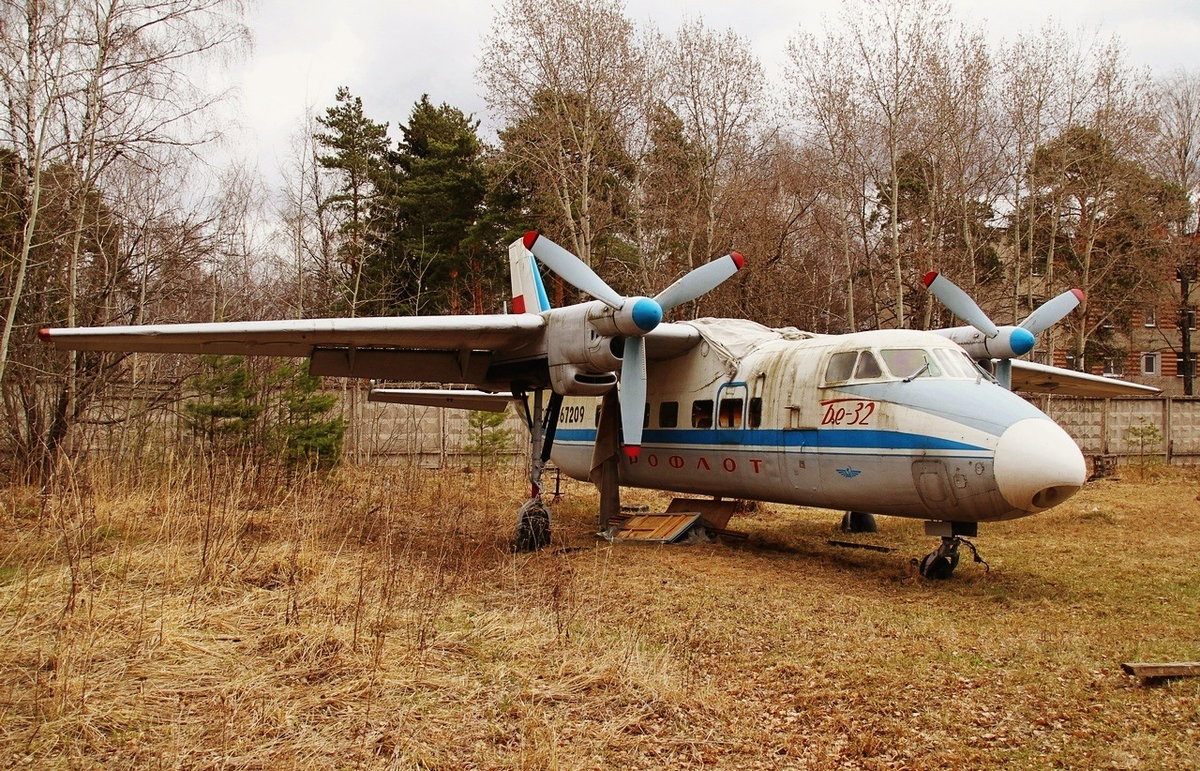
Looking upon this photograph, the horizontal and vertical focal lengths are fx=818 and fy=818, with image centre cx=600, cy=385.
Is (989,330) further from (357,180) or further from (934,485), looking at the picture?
(357,180)

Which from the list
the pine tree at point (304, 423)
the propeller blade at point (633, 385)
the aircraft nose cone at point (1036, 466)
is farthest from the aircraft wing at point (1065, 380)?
the pine tree at point (304, 423)

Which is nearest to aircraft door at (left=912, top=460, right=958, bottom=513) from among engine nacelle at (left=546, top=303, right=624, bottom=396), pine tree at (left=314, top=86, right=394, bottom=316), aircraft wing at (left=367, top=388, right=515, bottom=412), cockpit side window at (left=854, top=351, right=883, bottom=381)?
cockpit side window at (left=854, top=351, right=883, bottom=381)

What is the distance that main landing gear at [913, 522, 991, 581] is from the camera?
9.22 meters

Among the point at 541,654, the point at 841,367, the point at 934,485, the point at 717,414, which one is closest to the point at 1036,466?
the point at 934,485

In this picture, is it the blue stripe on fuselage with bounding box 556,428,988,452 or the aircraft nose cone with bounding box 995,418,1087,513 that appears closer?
the aircraft nose cone with bounding box 995,418,1087,513

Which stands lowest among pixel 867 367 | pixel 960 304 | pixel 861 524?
pixel 861 524

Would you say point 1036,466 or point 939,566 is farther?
point 939,566

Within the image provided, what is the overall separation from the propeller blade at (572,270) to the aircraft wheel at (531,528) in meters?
3.19

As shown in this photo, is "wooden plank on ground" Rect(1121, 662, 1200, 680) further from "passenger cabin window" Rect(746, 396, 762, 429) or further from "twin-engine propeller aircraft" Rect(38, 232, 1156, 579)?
"passenger cabin window" Rect(746, 396, 762, 429)

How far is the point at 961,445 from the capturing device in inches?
337

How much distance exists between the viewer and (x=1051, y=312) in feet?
38.1

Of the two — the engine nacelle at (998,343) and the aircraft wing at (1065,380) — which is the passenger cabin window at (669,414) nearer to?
the engine nacelle at (998,343)

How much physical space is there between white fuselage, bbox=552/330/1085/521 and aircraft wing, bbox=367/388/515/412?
11.9 feet

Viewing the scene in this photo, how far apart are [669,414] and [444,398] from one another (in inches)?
190
